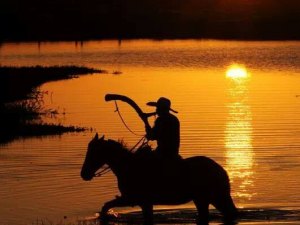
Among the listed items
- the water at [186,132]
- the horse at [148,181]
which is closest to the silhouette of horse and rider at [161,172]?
the horse at [148,181]

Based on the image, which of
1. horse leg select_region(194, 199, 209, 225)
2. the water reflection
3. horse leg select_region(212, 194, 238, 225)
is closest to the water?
the water reflection

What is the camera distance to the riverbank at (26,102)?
1368 inches

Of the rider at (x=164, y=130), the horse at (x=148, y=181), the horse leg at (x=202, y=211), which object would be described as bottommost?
the horse leg at (x=202, y=211)

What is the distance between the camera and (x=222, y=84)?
183 ft

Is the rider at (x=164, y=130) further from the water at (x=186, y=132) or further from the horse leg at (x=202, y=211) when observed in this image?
the water at (x=186, y=132)

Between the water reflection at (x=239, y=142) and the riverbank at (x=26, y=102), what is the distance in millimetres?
5440

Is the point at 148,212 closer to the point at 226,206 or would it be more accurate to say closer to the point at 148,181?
the point at 148,181

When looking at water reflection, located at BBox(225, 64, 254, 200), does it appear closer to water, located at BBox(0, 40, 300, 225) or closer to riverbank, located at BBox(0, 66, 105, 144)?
water, located at BBox(0, 40, 300, 225)

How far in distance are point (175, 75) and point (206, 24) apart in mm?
86159

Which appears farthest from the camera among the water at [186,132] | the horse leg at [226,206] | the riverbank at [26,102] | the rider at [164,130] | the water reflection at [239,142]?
the riverbank at [26,102]

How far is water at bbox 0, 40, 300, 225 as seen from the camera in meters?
21.6

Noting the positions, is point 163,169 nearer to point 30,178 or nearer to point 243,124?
point 30,178

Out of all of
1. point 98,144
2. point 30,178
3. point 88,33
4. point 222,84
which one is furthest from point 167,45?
point 98,144

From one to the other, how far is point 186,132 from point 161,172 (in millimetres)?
15331
